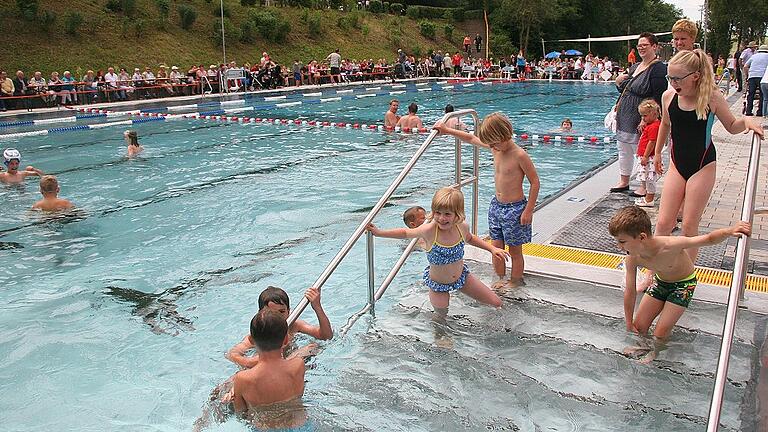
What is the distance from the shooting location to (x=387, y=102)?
2342 centimetres

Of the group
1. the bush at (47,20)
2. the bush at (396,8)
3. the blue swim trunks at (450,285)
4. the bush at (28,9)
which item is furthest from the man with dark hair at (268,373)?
the bush at (396,8)

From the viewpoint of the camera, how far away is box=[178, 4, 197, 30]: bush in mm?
33250

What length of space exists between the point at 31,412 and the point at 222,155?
9532 millimetres

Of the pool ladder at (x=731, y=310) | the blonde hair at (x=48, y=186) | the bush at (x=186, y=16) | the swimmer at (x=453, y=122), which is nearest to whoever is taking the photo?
the pool ladder at (x=731, y=310)

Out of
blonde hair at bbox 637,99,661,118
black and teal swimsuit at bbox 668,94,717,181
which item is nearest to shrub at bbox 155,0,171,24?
blonde hair at bbox 637,99,661,118

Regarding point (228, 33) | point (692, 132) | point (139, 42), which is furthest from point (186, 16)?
point (692, 132)

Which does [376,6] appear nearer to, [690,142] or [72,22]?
[72,22]

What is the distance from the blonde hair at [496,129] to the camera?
4.57 m

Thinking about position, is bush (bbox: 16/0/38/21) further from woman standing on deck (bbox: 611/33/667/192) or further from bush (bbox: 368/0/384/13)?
woman standing on deck (bbox: 611/33/667/192)

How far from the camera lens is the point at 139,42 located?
30562mm

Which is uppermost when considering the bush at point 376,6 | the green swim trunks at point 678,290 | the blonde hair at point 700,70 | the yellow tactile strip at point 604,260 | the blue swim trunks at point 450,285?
the bush at point 376,6

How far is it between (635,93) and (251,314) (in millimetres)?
4758

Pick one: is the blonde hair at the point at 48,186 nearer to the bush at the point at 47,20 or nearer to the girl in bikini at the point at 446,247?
the girl in bikini at the point at 446,247

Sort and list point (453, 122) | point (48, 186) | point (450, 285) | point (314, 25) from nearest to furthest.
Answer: point (450, 285), point (453, 122), point (48, 186), point (314, 25)
